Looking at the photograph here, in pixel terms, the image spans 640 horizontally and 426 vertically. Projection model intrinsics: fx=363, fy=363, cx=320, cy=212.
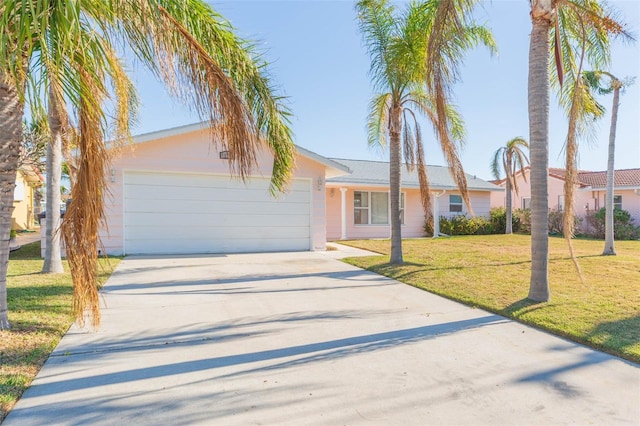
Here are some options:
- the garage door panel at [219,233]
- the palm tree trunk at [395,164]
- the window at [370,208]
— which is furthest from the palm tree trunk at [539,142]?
the window at [370,208]

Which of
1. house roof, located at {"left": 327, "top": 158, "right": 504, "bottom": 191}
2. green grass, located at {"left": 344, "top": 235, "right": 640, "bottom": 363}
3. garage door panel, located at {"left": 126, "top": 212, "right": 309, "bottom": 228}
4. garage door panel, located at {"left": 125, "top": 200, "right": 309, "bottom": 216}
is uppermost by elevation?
house roof, located at {"left": 327, "top": 158, "right": 504, "bottom": 191}

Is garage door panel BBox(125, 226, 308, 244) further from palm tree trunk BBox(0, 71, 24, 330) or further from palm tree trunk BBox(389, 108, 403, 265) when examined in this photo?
palm tree trunk BBox(0, 71, 24, 330)

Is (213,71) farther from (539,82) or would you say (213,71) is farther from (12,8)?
(539,82)

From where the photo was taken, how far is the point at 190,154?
11234 millimetres

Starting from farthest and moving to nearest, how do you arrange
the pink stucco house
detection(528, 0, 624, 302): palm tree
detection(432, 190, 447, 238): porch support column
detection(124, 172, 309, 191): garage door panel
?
detection(432, 190, 447, 238): porch support column
detection(124, 172, 309, 191): garage door panel
the pink stucco house
detection(528, 0, 624, 302): palm tree

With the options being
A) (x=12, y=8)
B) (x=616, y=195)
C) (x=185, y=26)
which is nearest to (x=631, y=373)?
(x=185, y=26)

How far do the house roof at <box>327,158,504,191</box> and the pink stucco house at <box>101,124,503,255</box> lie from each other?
10.3 ft

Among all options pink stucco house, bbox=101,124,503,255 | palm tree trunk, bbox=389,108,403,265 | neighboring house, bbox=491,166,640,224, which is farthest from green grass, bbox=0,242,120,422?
neighboring house, bbox=491,166,640,224

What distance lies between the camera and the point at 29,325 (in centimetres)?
440

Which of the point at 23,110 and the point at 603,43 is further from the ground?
the point at 603,43

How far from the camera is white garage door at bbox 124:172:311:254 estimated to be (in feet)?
35.6

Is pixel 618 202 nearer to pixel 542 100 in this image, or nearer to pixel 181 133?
pixel 542 100

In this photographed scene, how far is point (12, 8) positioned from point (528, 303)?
6.94 meters

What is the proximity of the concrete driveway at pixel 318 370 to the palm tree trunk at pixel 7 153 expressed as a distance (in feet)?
3.87
